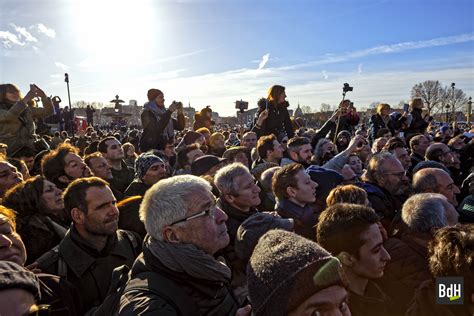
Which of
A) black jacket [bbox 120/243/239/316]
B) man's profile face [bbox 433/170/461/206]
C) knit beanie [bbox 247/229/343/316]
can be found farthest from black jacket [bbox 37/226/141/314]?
man's profile face [bbox 433/170/461/206]

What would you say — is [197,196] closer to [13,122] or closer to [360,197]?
[360,197]

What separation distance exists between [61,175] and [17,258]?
2584 millimetres


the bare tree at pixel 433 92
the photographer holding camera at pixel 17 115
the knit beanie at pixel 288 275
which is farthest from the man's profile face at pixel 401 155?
the bare tree at pixel 433 92

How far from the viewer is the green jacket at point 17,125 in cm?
610

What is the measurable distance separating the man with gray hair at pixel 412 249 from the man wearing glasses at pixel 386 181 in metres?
1.26

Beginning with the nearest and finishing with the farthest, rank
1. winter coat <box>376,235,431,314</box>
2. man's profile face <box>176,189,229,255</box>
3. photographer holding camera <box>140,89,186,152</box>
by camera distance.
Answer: man's profile face <box>176,189,229,255</box>, winter coat <box>376,235,431,314</box>, photographer holding camera <box>140,89,186,152</box>

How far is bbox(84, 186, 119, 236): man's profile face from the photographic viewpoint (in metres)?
3.14

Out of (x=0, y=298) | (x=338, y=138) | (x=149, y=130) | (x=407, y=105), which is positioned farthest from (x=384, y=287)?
(x=407, y=105)

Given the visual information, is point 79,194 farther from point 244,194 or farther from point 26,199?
point 244,194

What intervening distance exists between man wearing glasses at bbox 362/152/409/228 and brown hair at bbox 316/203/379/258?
1822 mm

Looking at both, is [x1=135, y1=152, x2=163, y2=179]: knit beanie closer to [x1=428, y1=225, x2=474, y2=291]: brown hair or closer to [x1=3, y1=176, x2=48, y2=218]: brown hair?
[x1=3, y1=176, x2=48, y2=218]: brown hair

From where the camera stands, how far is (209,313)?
2.01 m

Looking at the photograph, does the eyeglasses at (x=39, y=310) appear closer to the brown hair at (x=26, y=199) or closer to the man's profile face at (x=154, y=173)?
the brown hair at (x=26, y=199)

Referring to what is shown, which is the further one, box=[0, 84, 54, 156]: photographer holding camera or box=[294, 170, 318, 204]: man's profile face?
box=[0, 84, 54, 156]: photographer holding camera
